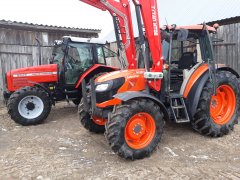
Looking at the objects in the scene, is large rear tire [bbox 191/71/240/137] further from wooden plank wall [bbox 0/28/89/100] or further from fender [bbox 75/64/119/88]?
wooden plank wall [bbox 0/28/89/100]

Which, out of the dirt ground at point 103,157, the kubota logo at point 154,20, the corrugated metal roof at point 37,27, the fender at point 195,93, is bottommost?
the dirt ground at point 103,157

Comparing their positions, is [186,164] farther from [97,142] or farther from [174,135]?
[97,142]

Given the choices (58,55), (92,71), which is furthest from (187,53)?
(58,55)

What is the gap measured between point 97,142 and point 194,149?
189cm

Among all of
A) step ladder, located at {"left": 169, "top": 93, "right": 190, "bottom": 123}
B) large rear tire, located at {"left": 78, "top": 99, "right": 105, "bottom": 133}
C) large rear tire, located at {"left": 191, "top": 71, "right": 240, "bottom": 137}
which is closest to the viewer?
step ladder, located at {"left": 169, "top": 93, "right": 190, "bottom": 123}

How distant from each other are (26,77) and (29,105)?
1.02 metres

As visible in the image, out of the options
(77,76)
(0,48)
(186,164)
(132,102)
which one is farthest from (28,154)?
(0,48)

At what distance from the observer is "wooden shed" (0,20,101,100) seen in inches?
428

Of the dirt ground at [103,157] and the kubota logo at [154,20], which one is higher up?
the kubota logo at [154,20]

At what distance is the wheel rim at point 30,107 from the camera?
7.33m

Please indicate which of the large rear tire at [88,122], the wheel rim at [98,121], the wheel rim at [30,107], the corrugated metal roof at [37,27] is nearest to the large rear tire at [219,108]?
the wheel rim at [98,121]

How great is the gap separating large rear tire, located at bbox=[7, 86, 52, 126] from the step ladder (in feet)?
11.7

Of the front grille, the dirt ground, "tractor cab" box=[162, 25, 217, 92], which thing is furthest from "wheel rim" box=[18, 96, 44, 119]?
"tractor cab" box=[162, 25, 217, 92]

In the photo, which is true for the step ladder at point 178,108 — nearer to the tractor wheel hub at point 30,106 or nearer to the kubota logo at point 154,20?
the kubota logo at point 154,20
